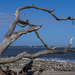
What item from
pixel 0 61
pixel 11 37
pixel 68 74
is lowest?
pixel 68 74

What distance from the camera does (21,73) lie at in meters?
7.66

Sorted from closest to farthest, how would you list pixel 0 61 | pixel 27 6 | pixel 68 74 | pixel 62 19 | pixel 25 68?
pixel 0 61, pixel 25 68, pixel 27 6, pixel 62 19, pixel 68 74

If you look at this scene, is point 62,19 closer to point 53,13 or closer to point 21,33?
point 53,13

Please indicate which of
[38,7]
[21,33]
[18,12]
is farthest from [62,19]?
[21,33]

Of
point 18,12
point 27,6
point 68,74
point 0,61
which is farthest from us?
point 68,74

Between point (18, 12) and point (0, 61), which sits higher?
point (18, 12)

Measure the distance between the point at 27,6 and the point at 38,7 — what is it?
2.15ft

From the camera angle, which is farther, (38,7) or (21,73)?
(38,7)

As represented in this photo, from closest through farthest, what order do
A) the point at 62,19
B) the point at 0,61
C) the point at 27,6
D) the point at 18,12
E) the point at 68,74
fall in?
the point at 0,61, the point at 18,12, the point at 27,6, the point at 62,19, the point at 68,74

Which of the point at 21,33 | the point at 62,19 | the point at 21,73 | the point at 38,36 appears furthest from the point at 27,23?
the point at 21,73

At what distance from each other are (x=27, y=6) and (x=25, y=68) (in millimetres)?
3003

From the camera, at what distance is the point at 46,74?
37.6 feet

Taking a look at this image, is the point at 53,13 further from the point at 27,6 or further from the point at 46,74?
the point at 46,74

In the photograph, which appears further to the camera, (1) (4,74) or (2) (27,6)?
(2) (27,6)
